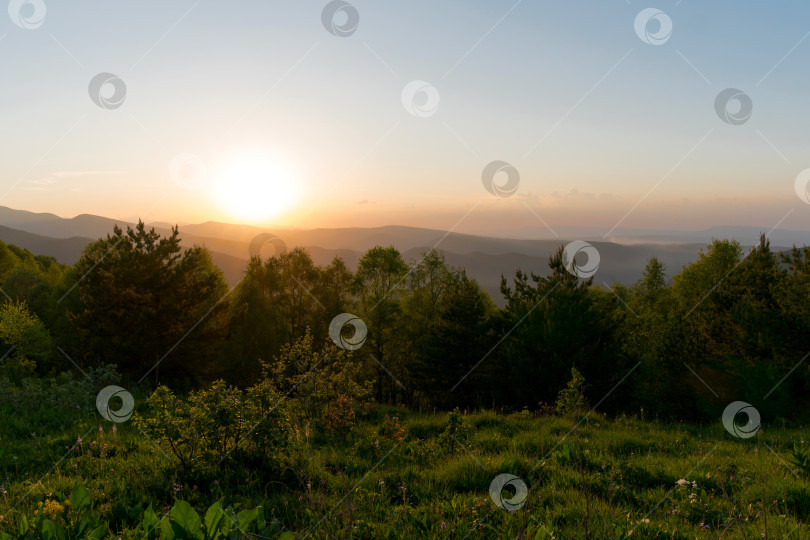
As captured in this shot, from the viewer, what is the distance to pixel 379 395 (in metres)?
49.2

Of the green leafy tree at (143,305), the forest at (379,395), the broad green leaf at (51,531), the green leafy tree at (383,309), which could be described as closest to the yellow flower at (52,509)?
the forest at (379,395)

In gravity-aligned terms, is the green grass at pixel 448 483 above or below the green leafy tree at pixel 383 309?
below

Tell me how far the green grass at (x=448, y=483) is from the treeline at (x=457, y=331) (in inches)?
435

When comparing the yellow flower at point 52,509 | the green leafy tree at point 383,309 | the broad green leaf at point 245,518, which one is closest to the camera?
the broad green leaf at point 245,518

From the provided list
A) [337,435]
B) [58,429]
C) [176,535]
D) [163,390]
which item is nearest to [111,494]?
[163,390]

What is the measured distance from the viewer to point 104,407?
12.1 metres

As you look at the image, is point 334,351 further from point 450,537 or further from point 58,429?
point 450,537

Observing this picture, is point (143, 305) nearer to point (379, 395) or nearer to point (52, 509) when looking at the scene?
point (52, 509)

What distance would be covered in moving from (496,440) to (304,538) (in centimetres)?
529

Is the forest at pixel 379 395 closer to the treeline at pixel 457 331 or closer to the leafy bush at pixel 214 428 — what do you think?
the leafy bush at pixel 214 428

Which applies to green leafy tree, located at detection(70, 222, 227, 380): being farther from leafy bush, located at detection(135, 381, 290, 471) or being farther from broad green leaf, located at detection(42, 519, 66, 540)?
broad green leaf, located at detection(42, 519, 66, 540)

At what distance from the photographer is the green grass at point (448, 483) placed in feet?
16.2

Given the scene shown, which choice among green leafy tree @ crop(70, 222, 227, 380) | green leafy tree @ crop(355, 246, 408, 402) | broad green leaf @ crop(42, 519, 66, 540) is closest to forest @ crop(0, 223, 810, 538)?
broad green leaf @ crop(42, 519, 66, 540)

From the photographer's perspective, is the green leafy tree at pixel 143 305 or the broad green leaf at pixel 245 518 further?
the green leafy tree at pixel 143 305
